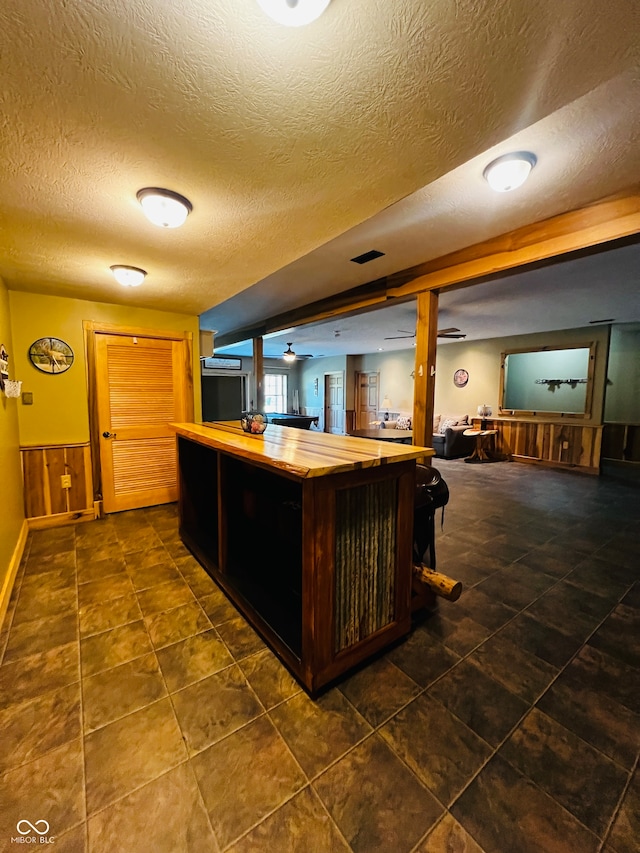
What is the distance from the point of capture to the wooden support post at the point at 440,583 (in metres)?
1.78

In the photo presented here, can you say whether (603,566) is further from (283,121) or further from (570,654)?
(283,121)

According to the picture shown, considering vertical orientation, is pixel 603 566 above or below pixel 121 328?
below

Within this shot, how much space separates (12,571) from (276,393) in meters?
10.3

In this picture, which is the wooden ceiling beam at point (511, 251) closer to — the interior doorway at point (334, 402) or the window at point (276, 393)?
A: the interior doorway at point (334, 402)

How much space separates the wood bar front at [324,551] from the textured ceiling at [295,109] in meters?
1.24

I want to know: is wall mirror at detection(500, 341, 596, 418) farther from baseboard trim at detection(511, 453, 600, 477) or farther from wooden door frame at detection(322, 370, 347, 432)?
wooden door frame at detection(322, 370, 347, 432)

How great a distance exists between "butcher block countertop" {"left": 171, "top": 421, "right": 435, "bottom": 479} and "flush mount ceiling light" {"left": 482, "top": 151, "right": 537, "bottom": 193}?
1.36 meters

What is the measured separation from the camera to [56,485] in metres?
3.38

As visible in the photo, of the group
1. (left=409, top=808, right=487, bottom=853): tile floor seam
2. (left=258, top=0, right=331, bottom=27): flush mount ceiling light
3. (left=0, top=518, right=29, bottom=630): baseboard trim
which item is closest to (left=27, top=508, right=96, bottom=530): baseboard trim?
(left=0, top=518, right=29, bottom=630): baseboard trim

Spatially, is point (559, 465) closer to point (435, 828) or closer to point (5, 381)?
point (435, 828)

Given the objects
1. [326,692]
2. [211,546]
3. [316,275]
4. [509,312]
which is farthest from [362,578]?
[509,312]

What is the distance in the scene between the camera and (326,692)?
151 cm

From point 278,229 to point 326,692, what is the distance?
2408 millimetres

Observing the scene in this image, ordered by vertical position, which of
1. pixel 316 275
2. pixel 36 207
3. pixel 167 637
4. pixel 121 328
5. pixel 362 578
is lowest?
pixel 167 637
